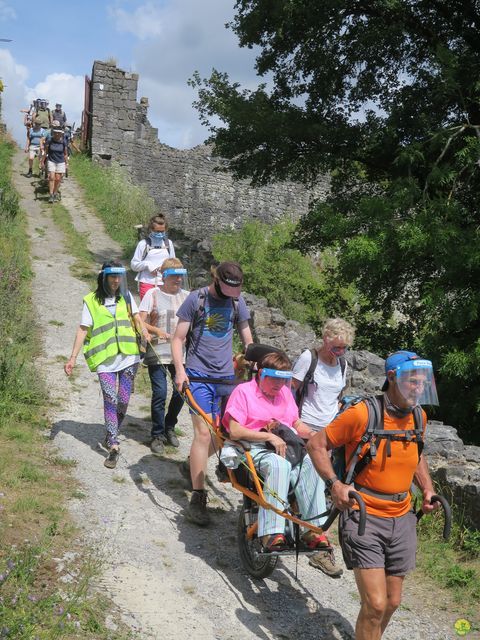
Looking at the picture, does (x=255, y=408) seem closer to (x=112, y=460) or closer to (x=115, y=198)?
(x=112, y=460)

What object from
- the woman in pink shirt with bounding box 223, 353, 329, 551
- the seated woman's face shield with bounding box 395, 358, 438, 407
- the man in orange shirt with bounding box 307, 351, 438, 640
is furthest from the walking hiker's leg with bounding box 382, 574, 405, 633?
the seated woman's face shield with bounding box 395, 358, 438, 407

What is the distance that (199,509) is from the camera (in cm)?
555

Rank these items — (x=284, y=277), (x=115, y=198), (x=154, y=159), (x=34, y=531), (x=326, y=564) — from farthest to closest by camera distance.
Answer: (x=154, y=159), (x=115, y=198), (x=284, y=277), (x=326, y=564), (x=34, y=531)

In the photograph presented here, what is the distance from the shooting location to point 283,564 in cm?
530

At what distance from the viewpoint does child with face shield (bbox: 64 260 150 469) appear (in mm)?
6395

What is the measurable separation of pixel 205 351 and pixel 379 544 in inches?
94.8

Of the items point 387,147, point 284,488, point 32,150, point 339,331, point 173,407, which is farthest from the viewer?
point 32,150

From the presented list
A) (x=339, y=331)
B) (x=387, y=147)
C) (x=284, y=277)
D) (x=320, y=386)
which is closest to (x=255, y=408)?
(x=320, y=386)

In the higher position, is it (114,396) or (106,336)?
(106,336)

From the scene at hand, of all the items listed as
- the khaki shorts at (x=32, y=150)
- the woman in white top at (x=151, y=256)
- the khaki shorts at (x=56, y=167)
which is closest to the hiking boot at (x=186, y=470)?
the woman in white top at (x=151, y=256)

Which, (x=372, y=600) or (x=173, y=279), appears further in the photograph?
(x=173, y=279)

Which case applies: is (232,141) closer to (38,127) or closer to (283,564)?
(283,564)

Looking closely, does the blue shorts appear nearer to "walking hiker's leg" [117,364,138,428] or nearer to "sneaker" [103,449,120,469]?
"walking hiker's leg" [117,364,138,428]

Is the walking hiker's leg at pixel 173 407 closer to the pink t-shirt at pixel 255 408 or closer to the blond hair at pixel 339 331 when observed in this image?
the pink t-shirt at pixel 255 408
